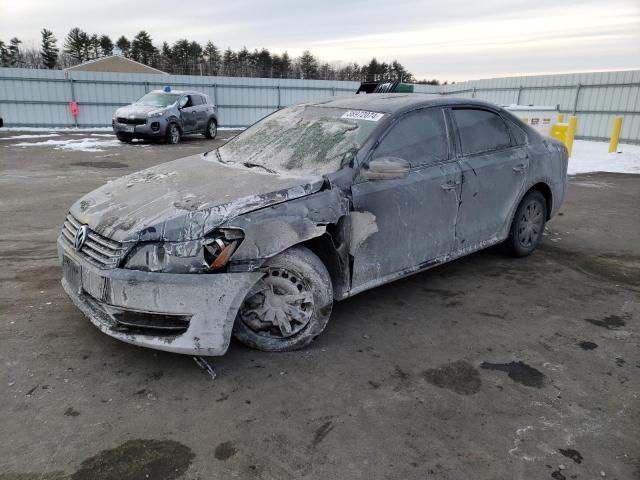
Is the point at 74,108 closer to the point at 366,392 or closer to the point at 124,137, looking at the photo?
the point at 124,137

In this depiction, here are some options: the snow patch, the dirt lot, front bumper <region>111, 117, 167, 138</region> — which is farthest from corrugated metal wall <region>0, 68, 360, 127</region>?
the dirt lot

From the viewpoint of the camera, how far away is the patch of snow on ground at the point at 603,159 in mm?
11902

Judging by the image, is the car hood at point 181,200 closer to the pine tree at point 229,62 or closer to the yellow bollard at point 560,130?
the yellow bollard at point 560,130

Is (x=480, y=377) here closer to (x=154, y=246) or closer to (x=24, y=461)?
(x=154, y=246)

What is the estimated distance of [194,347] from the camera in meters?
2.74

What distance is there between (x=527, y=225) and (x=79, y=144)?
14449 millimetres

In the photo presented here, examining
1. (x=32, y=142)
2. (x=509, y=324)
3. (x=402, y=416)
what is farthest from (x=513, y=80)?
(x=402, y=416)

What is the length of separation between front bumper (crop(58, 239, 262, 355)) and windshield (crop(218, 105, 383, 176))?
42.0 inches

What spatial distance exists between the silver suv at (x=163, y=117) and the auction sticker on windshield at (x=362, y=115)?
12.8 meters

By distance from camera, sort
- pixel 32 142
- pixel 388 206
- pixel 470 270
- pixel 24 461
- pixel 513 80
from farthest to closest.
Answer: pixel 513 80
pixel 32 142
pixel 470 270
pixel 388 206
pixel 24 461

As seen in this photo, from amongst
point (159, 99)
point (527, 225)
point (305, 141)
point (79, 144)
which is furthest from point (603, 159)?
point (79, 144)

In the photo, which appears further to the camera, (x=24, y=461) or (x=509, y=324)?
(x=509, y=324)

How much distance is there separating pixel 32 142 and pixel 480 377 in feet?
55.4

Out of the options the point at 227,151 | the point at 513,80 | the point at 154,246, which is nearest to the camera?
the point at 154,246
